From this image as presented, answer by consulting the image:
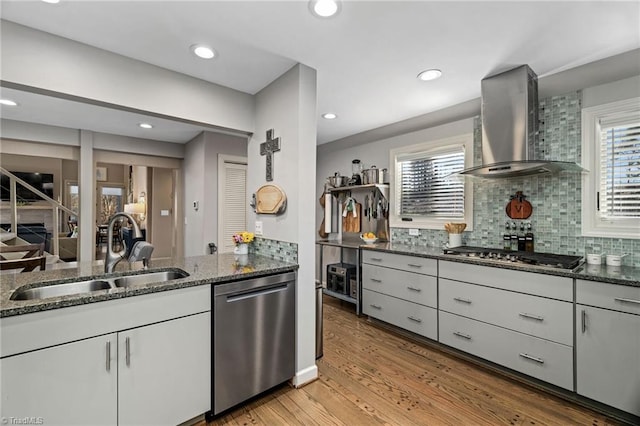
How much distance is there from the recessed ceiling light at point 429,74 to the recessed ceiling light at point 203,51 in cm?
164

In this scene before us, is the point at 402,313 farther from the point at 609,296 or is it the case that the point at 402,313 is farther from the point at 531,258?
the point at 609,296

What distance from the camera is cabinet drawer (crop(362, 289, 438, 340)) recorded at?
278cm

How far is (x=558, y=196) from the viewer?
252 centimetres

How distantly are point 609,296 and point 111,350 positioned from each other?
294 cm

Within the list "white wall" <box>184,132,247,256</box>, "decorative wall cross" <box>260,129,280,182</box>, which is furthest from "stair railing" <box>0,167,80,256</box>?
"decorative wall cross" <box>260,129,280,182</box>

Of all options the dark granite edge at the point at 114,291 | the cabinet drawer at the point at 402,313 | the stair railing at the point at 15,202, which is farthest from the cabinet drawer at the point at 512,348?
the stair railing at the point at 15,202

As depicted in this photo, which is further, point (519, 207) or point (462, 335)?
point (519, 207)

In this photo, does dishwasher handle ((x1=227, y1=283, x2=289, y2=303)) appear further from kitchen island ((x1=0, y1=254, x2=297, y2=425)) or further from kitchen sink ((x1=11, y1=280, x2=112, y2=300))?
kitchen sink ((x1=11, y1=280, x2=112, y2=300))

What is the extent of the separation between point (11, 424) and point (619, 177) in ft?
13.2

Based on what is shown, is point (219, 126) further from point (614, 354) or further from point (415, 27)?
point (614, 354)

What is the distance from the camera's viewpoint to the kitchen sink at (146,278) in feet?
6.20

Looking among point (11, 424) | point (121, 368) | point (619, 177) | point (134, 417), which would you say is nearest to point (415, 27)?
point (619, 177)

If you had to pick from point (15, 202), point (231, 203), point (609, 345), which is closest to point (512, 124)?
point (609, 345)

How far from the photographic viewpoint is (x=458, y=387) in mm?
2148
